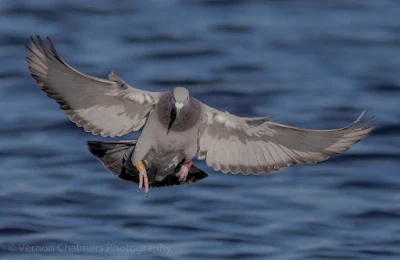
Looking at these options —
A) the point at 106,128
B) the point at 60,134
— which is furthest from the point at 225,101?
the point at 106,128

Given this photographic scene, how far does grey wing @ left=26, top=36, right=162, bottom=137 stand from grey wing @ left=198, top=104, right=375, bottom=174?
0.71 meters

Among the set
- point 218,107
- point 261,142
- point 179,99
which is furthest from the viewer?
point 218,107

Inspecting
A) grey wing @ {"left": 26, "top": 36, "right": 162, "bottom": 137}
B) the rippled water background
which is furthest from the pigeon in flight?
the rippled water background

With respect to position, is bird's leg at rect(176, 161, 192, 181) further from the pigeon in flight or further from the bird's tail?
the bird's tail

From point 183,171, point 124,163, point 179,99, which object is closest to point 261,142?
point 183,171

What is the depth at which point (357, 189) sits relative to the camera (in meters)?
17.8

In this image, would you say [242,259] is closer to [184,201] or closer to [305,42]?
[184,201]

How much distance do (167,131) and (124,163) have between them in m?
0.87

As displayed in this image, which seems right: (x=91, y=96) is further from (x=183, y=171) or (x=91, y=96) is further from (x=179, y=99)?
(x=183, y=171)

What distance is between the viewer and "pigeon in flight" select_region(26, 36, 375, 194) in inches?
416

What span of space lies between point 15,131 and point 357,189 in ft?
20.5

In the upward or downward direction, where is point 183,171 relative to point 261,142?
downward

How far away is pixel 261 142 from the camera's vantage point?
37.1 feet

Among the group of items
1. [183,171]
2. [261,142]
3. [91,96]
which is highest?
[91,96]
